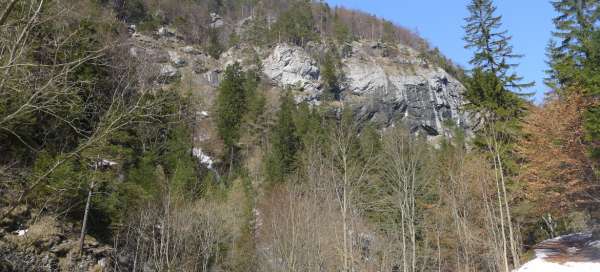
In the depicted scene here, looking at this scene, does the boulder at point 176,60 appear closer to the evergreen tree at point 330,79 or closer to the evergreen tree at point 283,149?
the evergreen tree at point 330,79

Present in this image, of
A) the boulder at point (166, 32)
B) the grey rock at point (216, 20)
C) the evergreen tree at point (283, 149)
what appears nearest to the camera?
the evergreen tree at point (283, 149)

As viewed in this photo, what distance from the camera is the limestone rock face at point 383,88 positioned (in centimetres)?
6888

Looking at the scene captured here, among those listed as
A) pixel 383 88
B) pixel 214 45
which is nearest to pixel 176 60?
pixel 214 45

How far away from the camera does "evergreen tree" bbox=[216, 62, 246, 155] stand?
40.8 meters

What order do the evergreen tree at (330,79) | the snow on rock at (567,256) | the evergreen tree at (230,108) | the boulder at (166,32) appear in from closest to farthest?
the snow on rock at (567,256)
the evergreen tree at (230,108)
the evergreen tree at (330,79)
the boulder at (166,32)

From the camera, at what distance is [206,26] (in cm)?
8425

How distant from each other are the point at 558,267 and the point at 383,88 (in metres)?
57.4

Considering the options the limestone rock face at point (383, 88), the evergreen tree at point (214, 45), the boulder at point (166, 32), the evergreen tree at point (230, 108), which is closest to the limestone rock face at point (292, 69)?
the limestone rock face at point (383, 88)

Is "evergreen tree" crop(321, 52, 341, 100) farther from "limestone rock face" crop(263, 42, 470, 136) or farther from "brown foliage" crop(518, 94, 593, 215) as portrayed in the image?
"brown foliage" crop(518, 94, 593, 215)

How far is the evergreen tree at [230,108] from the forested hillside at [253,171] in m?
0.17

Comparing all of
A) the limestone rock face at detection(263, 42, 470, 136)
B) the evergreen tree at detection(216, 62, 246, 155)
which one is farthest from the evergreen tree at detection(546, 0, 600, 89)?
the limestone rock face at detection(263, 42, 470, 136)

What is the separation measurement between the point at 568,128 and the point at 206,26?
246 feet

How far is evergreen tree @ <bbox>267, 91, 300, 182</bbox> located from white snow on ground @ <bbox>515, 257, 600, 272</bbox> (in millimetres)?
19021

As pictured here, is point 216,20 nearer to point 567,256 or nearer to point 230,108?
point 230,108
